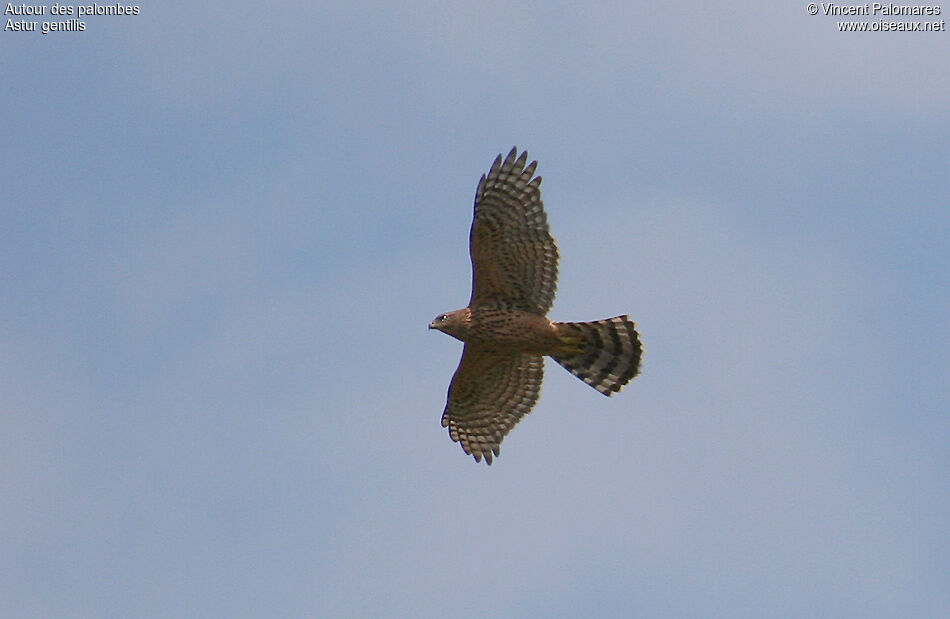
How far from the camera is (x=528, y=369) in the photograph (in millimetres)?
24672

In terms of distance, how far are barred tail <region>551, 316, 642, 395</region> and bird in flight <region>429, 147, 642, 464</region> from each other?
12 mm

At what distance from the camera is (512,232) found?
23.0m

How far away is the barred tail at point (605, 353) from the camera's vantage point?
2378 centimetres

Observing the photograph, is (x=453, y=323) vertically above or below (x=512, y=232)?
below

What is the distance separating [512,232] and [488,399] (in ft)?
9.29

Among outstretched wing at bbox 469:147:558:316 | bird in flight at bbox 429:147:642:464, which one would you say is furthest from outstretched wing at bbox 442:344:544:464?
outstretched wing at bbox 469:147:558:316

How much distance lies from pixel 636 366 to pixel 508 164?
3.08 metres

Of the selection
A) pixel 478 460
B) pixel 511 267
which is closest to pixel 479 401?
pixel 478 460

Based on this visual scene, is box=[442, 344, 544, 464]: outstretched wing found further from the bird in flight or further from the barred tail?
the barred tail

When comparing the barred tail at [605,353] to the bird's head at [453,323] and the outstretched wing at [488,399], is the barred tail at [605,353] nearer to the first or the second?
the outstretched wing at [488,399]

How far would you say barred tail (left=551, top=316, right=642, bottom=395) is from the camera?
936 inches

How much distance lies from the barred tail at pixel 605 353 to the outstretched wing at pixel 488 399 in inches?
27.0

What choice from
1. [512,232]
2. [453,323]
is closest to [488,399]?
[453,323]

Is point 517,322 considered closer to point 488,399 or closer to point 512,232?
point 512,232
